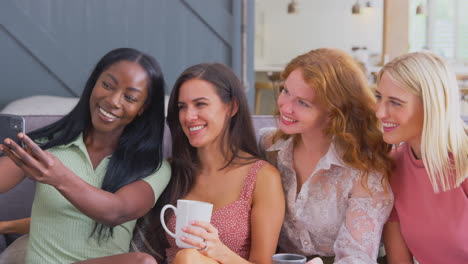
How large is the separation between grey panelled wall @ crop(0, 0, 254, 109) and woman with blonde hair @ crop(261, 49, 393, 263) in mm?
1905

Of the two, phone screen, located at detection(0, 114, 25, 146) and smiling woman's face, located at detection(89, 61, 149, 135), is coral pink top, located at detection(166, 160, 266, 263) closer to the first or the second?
Result: smiling woman's face, located at detection(89, 61, 149, 135)

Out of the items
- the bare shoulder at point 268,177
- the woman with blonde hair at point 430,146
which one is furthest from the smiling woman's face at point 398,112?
the bare shoulder at point 268,177

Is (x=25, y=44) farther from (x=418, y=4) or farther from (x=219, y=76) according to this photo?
(x=418, y=4)

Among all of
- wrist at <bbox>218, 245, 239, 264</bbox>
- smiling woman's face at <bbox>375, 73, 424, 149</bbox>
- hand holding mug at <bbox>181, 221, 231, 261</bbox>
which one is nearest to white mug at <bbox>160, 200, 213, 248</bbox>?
hand holding mug at <bbox>181, 221, 231, 261</bbox>

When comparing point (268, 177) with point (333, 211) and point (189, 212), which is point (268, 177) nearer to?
point (333, 211)

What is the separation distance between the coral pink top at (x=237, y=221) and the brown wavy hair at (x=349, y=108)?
273 mm

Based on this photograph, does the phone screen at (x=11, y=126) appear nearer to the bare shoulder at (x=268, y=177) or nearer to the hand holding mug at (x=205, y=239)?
the hand holding mug at (x=205, y=239)

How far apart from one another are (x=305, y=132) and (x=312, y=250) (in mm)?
349

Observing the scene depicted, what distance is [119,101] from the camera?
1677 mm

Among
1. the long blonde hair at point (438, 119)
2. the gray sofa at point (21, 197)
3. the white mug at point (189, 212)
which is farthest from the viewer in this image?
the gray sofa at point (21, 197)

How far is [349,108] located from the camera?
167cm

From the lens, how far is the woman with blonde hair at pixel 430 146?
58.1 inches

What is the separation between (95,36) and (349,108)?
6.95 feet

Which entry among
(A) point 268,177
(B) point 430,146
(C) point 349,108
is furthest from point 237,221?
(B) point 430,146
